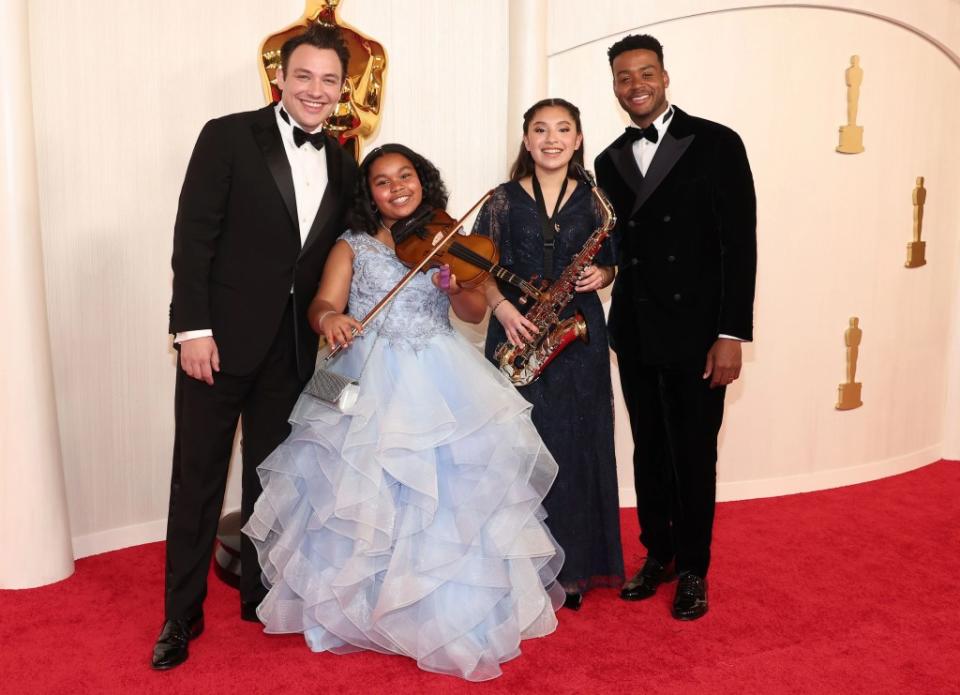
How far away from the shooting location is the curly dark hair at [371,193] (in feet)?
9.97

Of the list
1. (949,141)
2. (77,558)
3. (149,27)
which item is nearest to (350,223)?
(149,27)

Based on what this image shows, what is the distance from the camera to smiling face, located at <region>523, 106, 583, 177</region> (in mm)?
3088

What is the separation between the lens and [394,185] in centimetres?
300

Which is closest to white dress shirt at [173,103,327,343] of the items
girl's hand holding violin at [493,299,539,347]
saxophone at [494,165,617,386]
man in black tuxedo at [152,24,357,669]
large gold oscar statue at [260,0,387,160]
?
man in black tuxedo at [152,24,357,669]

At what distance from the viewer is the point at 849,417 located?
5.04 m

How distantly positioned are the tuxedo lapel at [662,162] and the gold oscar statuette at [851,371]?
221 centimetres

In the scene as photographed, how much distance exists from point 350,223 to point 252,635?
1.40m

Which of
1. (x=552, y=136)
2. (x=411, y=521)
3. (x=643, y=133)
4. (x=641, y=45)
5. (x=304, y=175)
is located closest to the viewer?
(x=411, y=521)

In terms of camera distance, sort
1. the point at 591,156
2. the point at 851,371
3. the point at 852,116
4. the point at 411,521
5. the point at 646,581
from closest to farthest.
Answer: the point at 411,521
the point at 646,581
the point at 591,156
the point at 852,116
the point at 851,371

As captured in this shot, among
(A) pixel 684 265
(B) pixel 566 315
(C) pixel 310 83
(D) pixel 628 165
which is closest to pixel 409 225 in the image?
(C) pixel 310 83

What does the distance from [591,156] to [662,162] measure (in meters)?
1.23

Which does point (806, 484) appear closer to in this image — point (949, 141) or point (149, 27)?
point (949, 141)

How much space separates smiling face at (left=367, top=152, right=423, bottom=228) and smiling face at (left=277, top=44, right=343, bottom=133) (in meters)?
0.25

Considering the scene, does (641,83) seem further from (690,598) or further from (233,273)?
(690,598)
